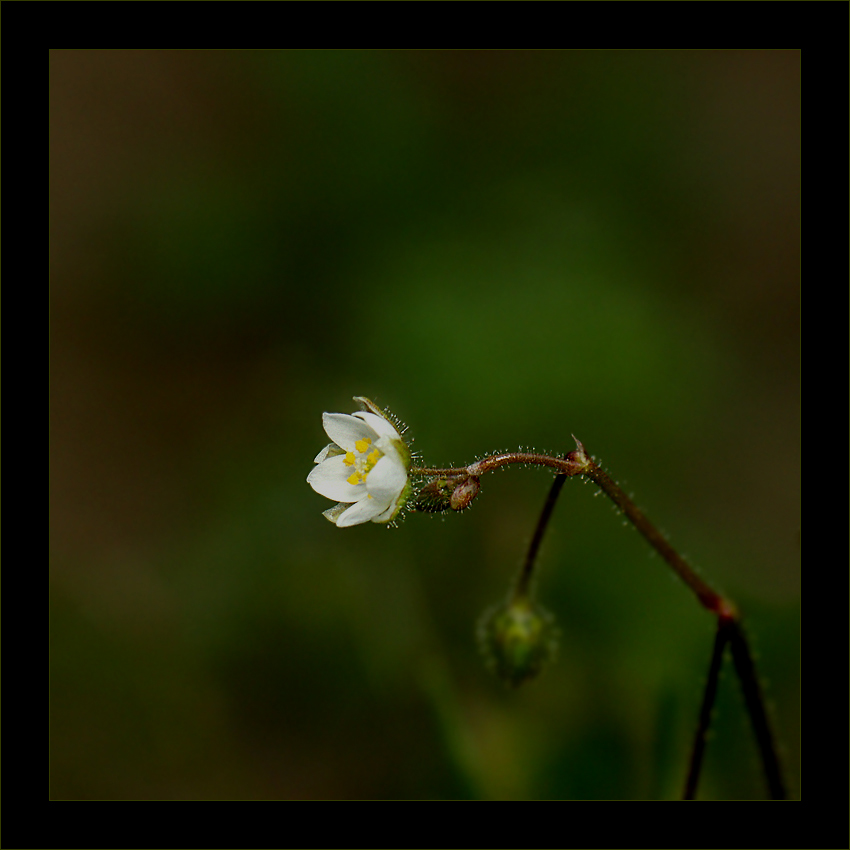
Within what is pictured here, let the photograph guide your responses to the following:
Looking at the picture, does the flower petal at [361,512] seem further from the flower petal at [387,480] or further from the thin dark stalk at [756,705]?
the thin dark stalk at [756,705]

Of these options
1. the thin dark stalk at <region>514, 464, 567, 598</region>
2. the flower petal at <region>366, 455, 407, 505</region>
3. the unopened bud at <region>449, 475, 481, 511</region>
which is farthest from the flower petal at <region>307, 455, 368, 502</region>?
the thin dark stalk at <region>514, 464, 567, 598</region>

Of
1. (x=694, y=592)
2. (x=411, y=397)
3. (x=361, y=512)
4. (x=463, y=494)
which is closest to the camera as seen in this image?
(x=463, y=494)

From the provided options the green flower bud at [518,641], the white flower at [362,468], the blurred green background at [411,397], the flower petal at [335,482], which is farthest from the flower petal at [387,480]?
the blurred green background at [411,397]

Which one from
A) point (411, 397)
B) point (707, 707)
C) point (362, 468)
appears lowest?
point (707, 707)

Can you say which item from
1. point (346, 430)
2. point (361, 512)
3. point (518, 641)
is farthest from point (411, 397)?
point (361, 512)

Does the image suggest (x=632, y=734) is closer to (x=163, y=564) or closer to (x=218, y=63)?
(x=163, y=564)

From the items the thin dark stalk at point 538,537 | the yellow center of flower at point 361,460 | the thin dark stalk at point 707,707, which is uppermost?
the yellow center of flower at point 361,460

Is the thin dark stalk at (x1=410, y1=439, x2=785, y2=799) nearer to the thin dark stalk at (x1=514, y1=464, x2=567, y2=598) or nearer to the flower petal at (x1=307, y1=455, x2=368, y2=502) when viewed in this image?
the thin dark stalk at (x1=514, y1=464, x2=567, y2=598)

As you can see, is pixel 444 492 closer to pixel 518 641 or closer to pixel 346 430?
pixel 346 430
